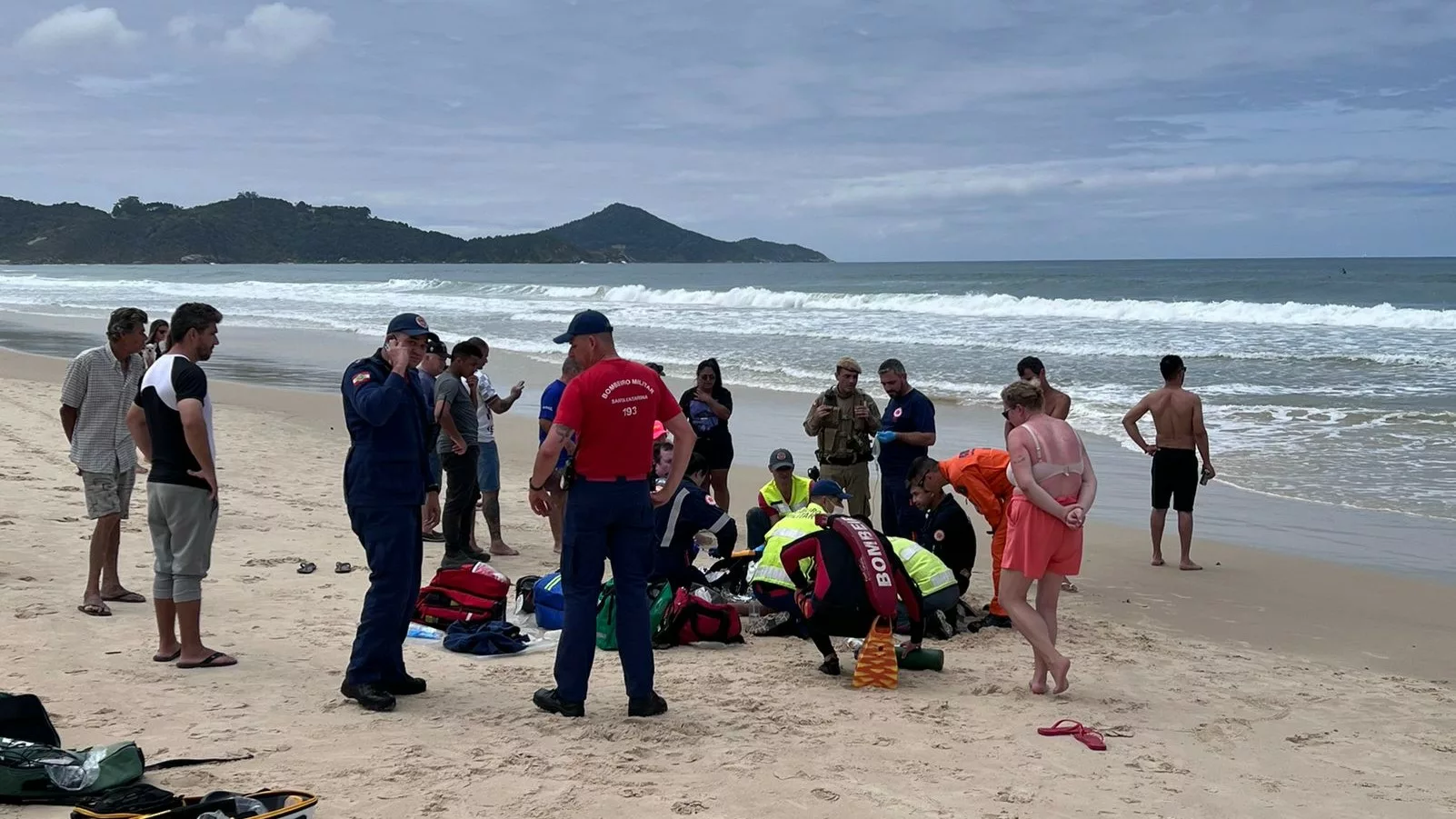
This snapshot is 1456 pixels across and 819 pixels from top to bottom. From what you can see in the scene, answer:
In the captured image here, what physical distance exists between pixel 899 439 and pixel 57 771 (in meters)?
5.77

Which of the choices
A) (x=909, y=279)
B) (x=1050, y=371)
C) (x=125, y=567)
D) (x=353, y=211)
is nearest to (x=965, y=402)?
(x=1050, y=371)

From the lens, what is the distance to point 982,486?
7.48 metres

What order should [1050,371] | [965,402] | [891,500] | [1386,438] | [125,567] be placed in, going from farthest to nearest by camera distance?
[1050,371], [965,402], [1386,438], [891,500], [125,567]

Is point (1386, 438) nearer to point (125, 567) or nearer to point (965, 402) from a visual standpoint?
point (965, 402)

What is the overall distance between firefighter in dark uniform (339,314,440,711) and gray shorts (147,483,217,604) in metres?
0.80

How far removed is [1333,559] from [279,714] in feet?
25.2

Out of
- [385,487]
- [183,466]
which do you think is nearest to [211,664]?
[183,466]

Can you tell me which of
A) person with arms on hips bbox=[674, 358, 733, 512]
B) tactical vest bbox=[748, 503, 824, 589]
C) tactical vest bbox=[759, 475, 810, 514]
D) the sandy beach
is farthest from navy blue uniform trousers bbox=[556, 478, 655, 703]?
person with arms on hips bbox=[674, 358, 733, 512]

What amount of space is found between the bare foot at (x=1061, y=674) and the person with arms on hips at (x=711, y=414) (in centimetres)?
385

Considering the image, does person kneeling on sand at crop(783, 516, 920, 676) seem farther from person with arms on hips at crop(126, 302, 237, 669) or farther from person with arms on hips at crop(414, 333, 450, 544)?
person with arms on hips at crop(126, 302, 237, 669)

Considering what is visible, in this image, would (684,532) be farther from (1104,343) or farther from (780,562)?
(1104,343)

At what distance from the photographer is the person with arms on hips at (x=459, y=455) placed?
8.64 m

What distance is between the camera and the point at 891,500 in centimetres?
888

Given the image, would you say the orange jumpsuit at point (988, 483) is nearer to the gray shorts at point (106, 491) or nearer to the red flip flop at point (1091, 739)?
the red flip flop at point (1091, 739)
